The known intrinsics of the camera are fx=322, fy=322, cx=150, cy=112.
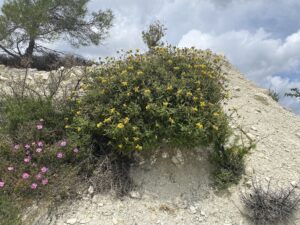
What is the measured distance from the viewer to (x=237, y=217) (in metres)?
3.85

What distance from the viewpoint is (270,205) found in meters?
3.79

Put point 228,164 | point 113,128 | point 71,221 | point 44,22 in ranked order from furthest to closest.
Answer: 1. point 44,22
2. point 228,164
3. point 113,128
4. point 71,221

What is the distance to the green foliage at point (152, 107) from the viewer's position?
387 cm

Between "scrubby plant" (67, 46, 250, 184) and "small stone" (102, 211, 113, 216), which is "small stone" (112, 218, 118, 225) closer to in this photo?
"small stone" (102, 211, 113, 216)

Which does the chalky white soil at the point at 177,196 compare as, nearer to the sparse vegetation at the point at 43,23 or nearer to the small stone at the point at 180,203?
the small stone at the point at 180,203

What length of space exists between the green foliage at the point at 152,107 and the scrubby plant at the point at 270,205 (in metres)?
0.85

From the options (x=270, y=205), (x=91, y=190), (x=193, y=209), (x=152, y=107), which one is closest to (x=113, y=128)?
(x=152, y=107)

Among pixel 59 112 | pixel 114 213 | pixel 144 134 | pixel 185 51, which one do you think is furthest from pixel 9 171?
pixel 185 51

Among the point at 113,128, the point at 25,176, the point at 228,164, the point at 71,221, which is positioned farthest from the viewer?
the point at 228,164

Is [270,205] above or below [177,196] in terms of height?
above

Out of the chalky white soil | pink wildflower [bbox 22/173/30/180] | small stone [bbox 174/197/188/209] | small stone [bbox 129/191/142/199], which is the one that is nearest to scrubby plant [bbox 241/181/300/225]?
the chalky white soil

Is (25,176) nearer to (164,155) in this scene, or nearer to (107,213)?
(107,213)

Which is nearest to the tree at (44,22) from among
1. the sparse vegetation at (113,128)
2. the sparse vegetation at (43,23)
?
the sparse vegetation at (43,23)

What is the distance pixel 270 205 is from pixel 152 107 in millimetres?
1808
